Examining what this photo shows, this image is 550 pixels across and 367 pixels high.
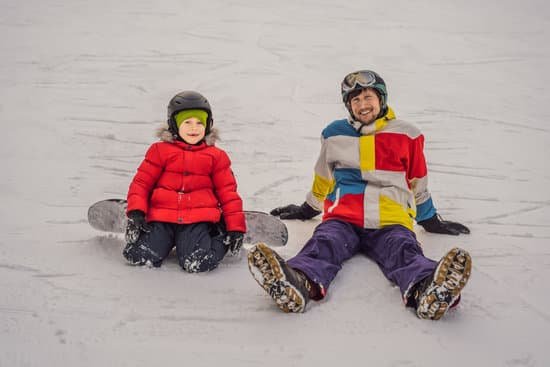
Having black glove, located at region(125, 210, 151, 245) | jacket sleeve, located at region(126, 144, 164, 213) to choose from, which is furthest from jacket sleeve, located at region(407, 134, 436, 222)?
black glove, located at region(125, 210, 151, 245)

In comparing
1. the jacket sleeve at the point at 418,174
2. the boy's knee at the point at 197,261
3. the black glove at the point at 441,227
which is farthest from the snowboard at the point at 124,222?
the black glove at the point at 441,227

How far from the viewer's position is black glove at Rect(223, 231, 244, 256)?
2859 millimetres

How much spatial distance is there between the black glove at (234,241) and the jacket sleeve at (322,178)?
69cm

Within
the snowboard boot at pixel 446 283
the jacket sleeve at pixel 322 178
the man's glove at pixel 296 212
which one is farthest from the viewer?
the man's glove at pixel 296 212

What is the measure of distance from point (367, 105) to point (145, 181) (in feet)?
4.04

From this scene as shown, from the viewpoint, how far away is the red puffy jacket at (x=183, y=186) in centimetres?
285

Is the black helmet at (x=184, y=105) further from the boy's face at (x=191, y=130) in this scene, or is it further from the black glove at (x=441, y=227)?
the black glove at (x=441, y=227)

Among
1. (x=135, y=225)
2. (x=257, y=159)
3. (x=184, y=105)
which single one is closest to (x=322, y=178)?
(x=184, y=105)

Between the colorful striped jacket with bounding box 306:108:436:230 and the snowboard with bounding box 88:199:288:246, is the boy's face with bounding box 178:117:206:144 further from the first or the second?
the colorful striped jacket with bounding box 306:108:436:230

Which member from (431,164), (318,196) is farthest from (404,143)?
(431,164)

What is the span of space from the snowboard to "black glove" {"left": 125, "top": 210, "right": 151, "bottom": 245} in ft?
0.96

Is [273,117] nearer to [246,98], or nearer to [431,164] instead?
[246,98]

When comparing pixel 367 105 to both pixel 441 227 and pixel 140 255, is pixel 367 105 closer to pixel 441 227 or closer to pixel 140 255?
pixel 441 227

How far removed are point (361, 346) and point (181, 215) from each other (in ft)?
3.63
